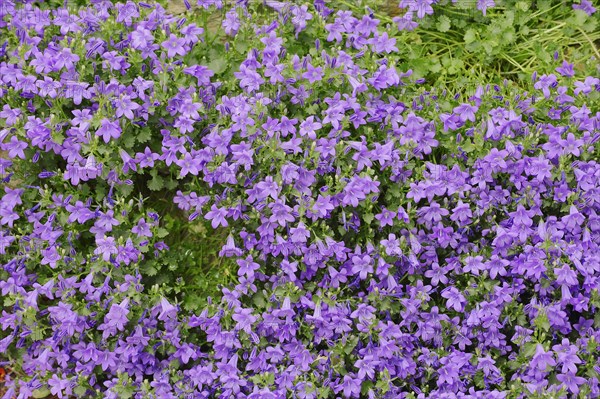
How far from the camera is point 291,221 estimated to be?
12.6ft

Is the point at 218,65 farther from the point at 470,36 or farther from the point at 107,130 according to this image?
the point at 470,36

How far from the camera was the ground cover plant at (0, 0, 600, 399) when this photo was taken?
3.85 m

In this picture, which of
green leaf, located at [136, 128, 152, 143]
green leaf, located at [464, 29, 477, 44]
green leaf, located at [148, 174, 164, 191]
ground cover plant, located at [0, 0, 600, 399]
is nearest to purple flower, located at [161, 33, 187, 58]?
ground cover plant, located at [0, 0, 600, 399]

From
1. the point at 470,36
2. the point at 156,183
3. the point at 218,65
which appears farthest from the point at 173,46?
the point at 470,36

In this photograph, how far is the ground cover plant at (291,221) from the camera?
3850 millimetres

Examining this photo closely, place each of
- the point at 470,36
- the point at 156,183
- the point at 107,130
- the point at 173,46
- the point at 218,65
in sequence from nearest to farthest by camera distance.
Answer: the point at 107,130 → the point at 173,46 → the point at 156,183 → the point at 218,65 → the point at 470,36

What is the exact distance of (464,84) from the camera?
4.54 metres

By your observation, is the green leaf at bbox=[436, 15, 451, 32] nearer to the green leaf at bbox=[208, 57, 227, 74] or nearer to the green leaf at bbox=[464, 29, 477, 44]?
the green leaf at bbox=[464, 29, 477, 44]

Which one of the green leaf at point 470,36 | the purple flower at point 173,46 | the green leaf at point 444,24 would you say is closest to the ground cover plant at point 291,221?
the purple flower at point 173,46

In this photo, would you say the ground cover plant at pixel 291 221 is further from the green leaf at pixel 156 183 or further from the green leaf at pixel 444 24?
the green leaf at pixel 444 24

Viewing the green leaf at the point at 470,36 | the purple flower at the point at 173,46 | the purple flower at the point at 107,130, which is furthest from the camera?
the green leaf at the point at 470,36

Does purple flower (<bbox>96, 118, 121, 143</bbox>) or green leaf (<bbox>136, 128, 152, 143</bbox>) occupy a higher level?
purple flower (<bbox>96, 118, 121, 143</bbox>)

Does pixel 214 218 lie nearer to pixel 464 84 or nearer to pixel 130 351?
pixel 130 351

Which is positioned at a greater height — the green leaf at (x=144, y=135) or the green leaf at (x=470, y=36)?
the green leaf at (x=470, y=36)
